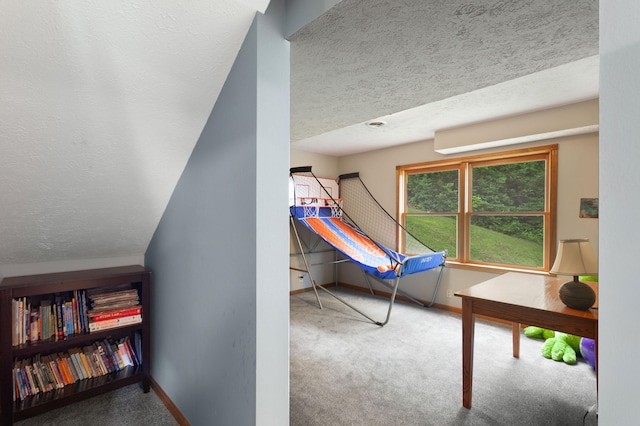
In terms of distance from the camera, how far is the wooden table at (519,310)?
158 centimetres

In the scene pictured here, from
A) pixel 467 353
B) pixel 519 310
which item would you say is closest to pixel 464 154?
pixel 519 310

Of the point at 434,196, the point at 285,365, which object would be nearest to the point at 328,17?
the point at 285,365

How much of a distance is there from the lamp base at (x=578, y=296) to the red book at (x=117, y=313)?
8.84 feet

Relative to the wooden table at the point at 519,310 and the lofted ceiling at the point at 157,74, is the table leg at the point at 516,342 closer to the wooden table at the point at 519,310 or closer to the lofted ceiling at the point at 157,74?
the wooden table at the point at 519,310

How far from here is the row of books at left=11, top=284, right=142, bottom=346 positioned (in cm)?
181

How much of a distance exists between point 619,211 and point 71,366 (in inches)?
112

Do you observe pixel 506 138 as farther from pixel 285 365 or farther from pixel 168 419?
pixel 168 419

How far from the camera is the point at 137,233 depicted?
2104mm

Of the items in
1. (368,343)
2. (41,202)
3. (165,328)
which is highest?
(41,202)

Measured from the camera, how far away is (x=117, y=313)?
2021 mm

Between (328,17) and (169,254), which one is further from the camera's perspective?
(169,254)

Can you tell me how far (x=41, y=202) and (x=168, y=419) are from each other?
4.69 ft

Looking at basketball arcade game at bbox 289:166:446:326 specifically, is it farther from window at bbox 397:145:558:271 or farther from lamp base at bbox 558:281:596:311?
lamp base at bbox 558:281:596:311

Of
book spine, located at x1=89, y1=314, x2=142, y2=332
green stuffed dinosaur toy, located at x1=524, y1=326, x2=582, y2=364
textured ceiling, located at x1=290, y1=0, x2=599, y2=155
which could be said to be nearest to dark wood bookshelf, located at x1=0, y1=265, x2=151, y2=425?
book spine, located at x1=89, y1=314, x2=142, y2=332
